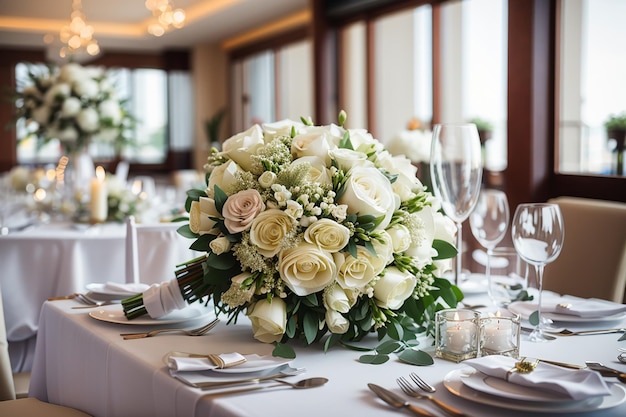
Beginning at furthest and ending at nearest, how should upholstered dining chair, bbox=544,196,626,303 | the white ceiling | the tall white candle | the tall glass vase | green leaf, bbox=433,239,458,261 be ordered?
the white ceiling → the tall glass vase → the tall white candle → upholstered dining chair, bbox=544,196,626,303 → green leaf, bbox=433,239,458,261

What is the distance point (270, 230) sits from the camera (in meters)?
1.34

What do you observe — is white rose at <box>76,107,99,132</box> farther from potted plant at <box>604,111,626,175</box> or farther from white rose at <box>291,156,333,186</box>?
white rose at <box>291,156,333,186</box>

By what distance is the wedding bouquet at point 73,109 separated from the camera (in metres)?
4.21

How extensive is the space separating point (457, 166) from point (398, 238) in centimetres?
39

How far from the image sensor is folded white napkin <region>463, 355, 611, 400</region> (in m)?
1.03

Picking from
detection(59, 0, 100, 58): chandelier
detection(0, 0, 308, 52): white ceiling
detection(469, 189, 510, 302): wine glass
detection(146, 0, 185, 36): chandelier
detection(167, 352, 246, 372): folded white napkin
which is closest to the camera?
detection(167, 352, 246, 372): folded white napkin

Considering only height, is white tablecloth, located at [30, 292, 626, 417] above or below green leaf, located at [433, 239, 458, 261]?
below

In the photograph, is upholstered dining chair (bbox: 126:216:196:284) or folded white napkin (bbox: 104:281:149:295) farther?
upholstered dining chair (bbox: 126:216:196:284)

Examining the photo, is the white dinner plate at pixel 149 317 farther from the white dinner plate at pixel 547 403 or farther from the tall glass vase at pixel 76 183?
the tall glass vase at pixel 76 183

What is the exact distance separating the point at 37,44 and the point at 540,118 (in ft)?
29.7

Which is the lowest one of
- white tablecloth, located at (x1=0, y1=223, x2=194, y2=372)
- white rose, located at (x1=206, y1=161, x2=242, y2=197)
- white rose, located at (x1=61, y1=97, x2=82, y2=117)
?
white tablecloth, located at (x1=0, y1=223, x2=194, y2=372)

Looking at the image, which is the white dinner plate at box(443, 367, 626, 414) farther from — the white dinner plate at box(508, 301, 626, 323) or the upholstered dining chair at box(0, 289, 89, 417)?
the upholstered dining chair at box(0, 289, 89, 417)

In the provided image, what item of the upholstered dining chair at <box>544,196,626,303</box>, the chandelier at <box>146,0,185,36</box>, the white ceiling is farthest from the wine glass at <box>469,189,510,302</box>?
the white ceiling

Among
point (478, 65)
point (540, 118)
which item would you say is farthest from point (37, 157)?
point (540, 118)
